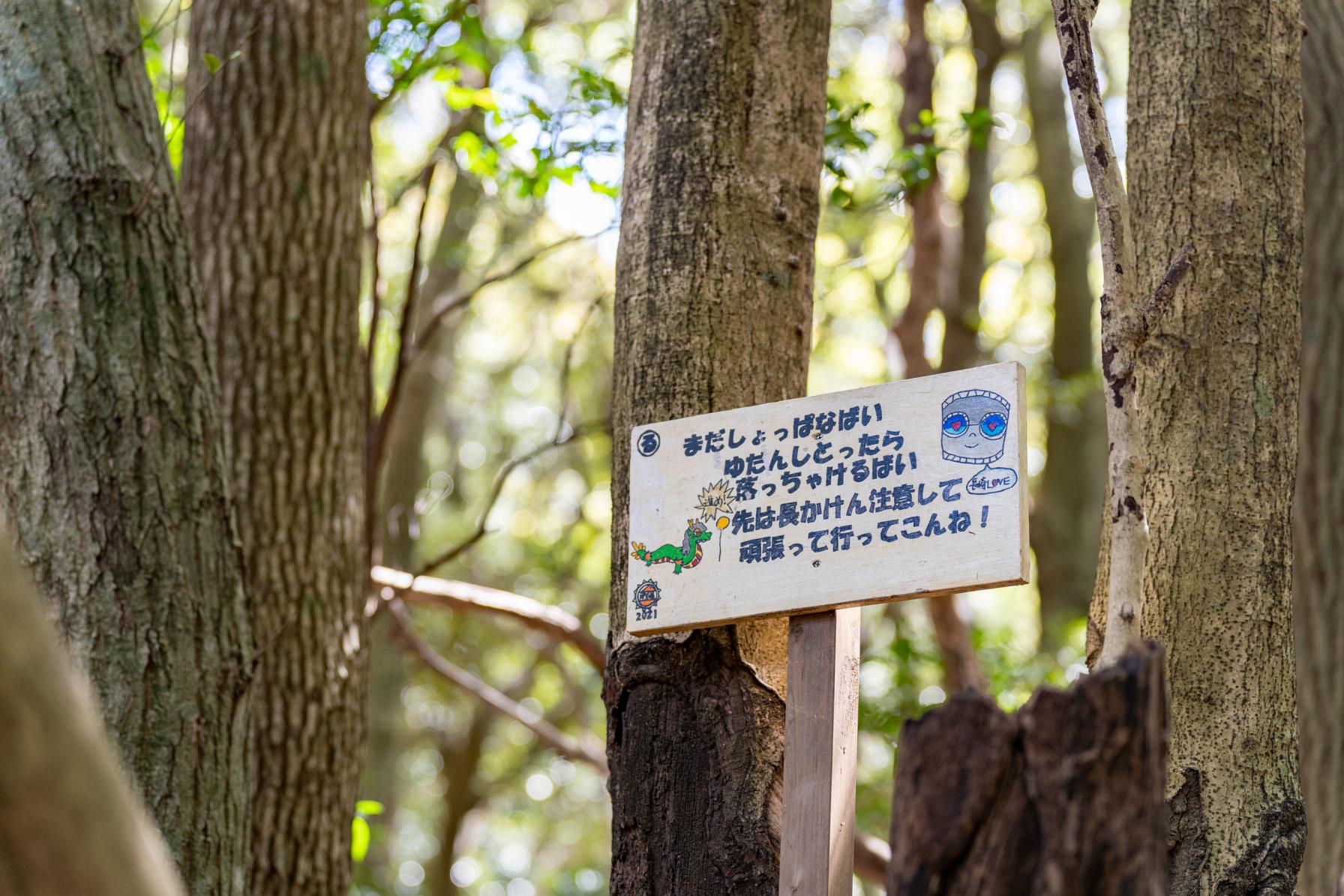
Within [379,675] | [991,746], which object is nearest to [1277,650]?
[991,746]

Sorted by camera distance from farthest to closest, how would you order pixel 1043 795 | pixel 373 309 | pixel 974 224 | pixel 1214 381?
1. pixel 974 224
2. pixel 373 309
3. pixel 1214 381
4. pixel 1043 795

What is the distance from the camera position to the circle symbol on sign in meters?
2.73

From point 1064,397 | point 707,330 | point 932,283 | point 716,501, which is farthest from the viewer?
point 1064,397

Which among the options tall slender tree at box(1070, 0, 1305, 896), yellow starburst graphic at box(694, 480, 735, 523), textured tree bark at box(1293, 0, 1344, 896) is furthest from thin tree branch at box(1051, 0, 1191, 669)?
textured tree bark at box(1293, 0, 1344, 896)

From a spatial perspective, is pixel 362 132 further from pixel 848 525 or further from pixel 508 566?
pixel 508 566

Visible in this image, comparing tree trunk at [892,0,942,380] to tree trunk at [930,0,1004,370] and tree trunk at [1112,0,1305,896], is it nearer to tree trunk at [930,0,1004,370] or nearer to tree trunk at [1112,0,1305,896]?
tree trunk at [930,0,1004,370]

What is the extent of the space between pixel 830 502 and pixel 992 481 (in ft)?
0.99

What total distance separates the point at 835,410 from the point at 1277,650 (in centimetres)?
104

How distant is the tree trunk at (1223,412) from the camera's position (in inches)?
103

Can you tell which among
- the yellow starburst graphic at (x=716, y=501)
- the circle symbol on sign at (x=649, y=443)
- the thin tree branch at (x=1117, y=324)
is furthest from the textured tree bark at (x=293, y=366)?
the thin tree branch at (x=1117, y=324)

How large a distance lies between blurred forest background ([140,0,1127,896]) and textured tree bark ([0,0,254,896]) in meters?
0.63

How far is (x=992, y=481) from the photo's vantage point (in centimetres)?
234

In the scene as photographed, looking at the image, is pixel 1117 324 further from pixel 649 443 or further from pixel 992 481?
pixel 649 443

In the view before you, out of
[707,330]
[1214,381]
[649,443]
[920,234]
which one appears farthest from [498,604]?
[1214,381]
